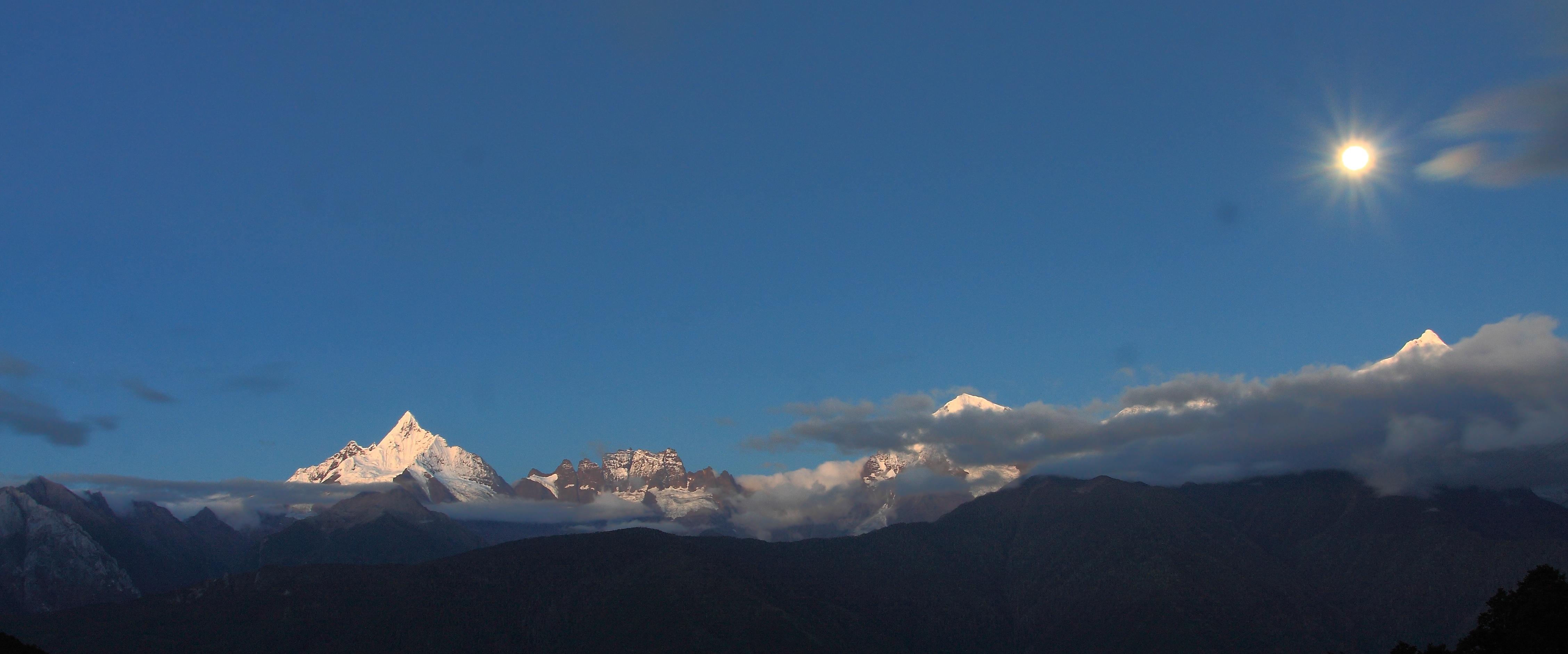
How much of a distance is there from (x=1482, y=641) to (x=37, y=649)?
737ft

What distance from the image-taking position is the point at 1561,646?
144125 mm

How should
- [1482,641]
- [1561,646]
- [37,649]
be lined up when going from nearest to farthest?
[1561,646] < [1482,641] < [37,649]

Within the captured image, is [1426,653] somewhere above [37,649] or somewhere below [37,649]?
below

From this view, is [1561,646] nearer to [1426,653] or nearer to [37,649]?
[1426,653]

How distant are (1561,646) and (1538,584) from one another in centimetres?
1966

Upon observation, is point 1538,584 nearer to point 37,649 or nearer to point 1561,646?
point 1561,646

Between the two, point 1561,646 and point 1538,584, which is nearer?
point 1561,646

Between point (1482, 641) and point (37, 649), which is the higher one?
point (37, 649)

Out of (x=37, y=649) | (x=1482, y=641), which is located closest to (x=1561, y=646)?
(x=1482, y=641)

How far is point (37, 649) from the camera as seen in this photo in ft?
553

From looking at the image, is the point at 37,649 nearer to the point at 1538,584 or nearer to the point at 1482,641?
the point at 1482,641

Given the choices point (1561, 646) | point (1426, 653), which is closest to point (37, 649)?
point (1426, 653)

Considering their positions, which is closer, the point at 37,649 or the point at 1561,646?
the point at 1561,646

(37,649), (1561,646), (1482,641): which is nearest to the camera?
(1561,646)
